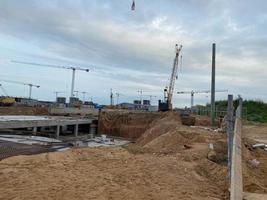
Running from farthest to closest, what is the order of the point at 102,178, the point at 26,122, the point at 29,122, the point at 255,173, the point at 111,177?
the point at 29,122 → the point at 26,122 → the point at 255,173 → the point at 111,177 → the point at 102,178

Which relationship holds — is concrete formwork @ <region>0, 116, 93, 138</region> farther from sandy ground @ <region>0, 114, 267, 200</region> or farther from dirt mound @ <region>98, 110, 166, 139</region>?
sandy ground @ <region>0, 114, 267, 200</region>

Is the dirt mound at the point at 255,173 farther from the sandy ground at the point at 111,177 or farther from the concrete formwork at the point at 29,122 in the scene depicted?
the concrete formwork at the point at 29,122

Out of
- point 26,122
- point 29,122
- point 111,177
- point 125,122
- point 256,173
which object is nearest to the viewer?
point 111,177

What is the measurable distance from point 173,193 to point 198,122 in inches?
1351

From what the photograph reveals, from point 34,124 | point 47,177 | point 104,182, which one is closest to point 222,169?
point 104,182

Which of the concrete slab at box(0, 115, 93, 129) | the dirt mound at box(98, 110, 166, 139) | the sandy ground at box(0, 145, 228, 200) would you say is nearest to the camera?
the sandy ground at box(0, 145, 228, 200)

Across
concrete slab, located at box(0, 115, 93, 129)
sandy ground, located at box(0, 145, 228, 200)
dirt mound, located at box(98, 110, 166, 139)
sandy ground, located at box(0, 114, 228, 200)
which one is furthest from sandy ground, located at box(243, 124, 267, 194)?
dirt mound, located at box(98, 110, 166, 139)

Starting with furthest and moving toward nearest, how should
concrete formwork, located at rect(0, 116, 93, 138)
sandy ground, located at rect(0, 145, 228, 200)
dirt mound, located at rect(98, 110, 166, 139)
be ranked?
dirt mound, located at rect(98, 110, 166, 139) → concrete formwork, located at rect(0, 116, 93, 138) → sandy ground, located at rect(0, 145, 228, 200)

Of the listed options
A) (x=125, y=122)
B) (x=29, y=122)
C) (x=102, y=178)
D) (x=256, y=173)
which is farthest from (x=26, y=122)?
(x=102, y=178)

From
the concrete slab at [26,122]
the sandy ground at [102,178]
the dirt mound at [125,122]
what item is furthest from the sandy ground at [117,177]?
the dirt mound at [125,122]

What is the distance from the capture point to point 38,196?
24.5ft

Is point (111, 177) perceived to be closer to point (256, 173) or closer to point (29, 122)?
point (256, 173)

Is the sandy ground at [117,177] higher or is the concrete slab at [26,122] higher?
the concrete slab at [26,122]

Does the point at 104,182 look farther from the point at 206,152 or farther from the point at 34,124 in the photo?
the point at 34,124
